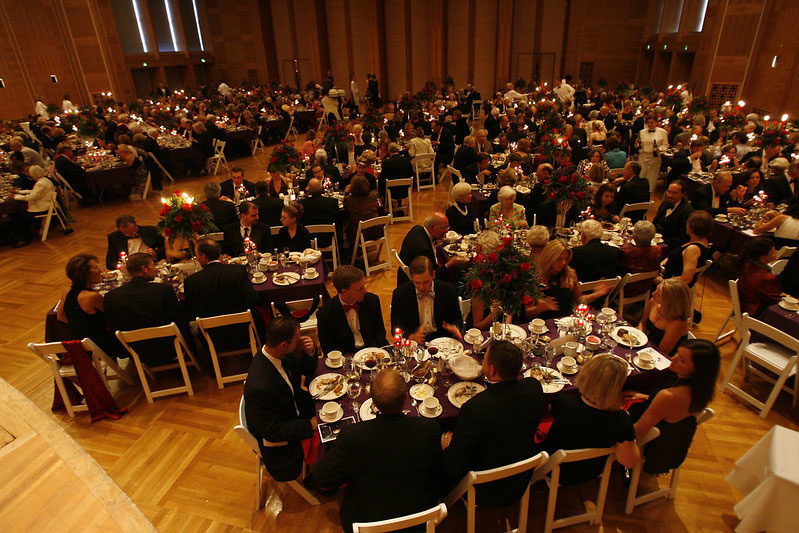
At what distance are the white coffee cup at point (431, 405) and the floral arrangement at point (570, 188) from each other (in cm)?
384

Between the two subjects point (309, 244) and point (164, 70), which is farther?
point (164, 70)

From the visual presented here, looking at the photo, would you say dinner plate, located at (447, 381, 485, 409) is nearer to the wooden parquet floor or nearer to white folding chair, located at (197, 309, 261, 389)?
the wooden parquet floor

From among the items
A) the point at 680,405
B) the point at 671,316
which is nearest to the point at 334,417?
the point at 680,405

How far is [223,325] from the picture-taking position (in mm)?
4262

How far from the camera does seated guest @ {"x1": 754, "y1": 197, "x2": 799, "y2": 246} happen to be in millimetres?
5223

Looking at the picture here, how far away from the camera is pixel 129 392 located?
4703 millimetres

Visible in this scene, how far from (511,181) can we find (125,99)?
19.1m

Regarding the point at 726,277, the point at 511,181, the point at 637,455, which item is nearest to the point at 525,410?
the point at 637,455

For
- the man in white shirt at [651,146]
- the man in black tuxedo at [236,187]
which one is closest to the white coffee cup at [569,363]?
the man in black tuxedo at [236,187]

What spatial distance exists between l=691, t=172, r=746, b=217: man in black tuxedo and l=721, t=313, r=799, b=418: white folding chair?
268cm

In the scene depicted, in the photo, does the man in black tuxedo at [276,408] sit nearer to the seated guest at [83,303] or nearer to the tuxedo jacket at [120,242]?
the seated guest at [83,303]

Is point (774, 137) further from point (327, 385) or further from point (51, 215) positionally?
point (51, 215)

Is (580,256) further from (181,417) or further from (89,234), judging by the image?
(89,234)

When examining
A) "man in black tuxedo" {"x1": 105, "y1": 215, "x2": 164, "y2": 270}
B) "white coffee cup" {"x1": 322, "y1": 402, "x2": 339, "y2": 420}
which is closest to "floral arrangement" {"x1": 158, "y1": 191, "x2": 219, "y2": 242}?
"man in black tuxedo" {"x1": 105, "y1": 215, "x2": 164, "y2": 270}
